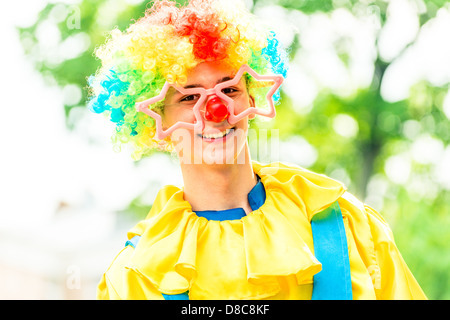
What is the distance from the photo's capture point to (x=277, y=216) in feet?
6.42

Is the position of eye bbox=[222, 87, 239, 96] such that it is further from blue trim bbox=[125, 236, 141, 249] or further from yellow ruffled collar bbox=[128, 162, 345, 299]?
blue trim bbox=[125, 236, 141, 249]

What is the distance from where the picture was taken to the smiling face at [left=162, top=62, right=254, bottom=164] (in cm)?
195

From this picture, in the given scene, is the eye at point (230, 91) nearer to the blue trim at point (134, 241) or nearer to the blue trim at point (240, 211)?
the blue trim at point (240, 211)

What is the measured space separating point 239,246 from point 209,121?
417mm

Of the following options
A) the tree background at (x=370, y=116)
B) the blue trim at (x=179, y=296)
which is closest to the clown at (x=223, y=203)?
the blue trim at (x=179, y=296)

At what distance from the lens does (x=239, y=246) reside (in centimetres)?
190

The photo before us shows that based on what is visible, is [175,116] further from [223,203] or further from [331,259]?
[331,259]

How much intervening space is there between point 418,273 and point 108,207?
3.53m

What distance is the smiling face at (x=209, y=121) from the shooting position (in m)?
1.95
